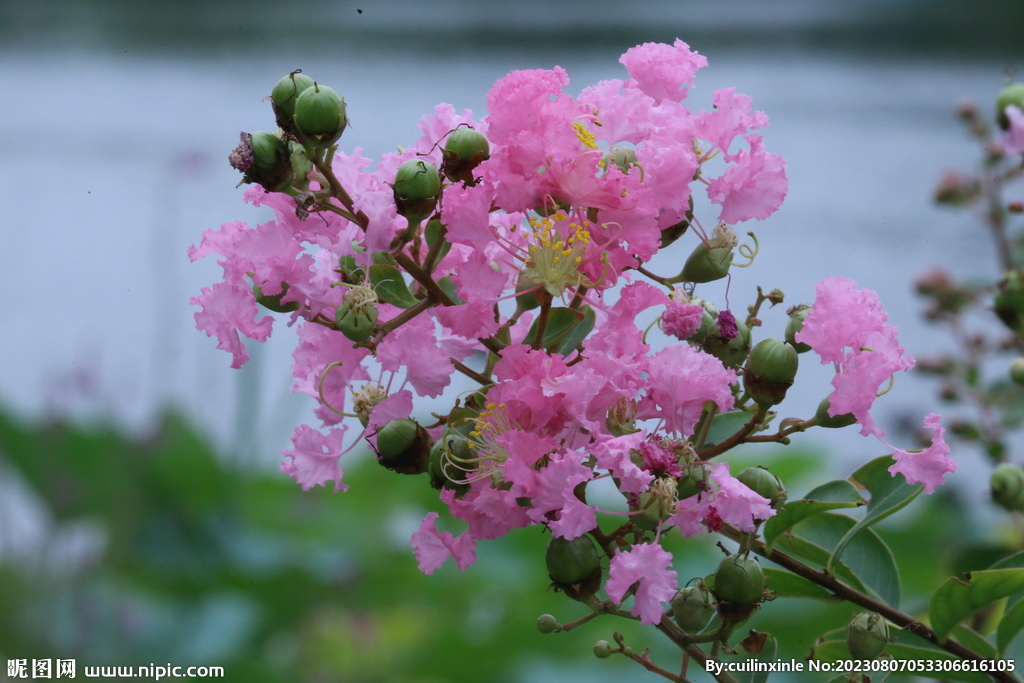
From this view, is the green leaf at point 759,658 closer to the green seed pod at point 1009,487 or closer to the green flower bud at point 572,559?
the green flower bud at point 572,559

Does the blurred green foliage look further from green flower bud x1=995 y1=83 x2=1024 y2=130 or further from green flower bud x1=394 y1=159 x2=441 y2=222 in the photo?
green flower bud x1=394 y1=159 x2=441 y2=222

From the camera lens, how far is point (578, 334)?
22.0 inches

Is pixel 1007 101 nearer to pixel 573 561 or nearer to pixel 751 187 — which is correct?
pixel 751 187

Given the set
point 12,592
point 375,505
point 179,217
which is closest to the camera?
point 12,592

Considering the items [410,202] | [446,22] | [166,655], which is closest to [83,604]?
[166,655]

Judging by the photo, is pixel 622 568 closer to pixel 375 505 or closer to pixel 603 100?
pixel 603 100

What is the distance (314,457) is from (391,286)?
12 centimetres

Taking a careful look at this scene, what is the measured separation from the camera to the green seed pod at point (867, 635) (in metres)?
0.53

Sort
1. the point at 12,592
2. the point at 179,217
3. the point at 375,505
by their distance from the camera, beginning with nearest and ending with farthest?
1. the point at 12,592
2. the point at 375,505
3. the point at 179,217

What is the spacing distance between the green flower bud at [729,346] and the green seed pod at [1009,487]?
0.29 meters

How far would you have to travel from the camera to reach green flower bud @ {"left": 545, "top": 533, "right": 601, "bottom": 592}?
1.62 feet

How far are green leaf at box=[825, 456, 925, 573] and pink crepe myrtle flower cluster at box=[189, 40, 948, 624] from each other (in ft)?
0.28

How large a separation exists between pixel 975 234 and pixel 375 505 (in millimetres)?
1267

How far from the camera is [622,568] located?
0.48 metres
